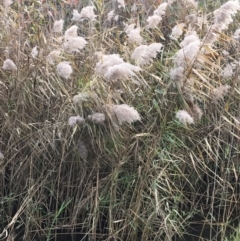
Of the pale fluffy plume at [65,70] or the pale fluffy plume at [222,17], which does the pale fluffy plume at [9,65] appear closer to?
the pale fluffy plume at [65,70]

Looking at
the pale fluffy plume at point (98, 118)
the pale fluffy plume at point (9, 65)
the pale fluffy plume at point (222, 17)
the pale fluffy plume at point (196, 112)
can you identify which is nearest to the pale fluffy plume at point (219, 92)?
the pale fluffy plume at point (196, 112)

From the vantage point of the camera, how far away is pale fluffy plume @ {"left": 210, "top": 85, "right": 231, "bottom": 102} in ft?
11.2

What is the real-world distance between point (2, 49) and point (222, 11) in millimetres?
1578

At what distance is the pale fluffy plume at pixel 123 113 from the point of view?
3.05 meters

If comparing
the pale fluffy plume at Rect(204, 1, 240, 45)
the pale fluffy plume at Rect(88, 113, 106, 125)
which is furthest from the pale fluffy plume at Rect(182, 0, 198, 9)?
the pale fluffy plume at Rect(88, 113, 106, 125)

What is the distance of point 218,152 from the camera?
3516 millimetres

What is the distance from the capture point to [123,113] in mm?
3088

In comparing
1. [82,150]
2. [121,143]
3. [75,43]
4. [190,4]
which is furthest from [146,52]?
[190,4]

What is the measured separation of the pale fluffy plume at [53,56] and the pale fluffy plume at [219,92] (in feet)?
3.30

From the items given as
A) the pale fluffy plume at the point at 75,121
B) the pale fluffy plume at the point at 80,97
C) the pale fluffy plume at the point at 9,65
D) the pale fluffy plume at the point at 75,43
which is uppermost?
the pale fluffy plume at the point at 75,43

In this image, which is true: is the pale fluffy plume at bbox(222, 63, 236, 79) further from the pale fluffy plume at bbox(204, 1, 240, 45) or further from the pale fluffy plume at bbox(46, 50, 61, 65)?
the pale fluffy plume at bbox(46, 50, 61, 65)

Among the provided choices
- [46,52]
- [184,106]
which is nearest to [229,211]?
[184,106]

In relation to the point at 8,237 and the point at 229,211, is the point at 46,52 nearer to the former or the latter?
the point at 8,237

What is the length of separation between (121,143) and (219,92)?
67cm
